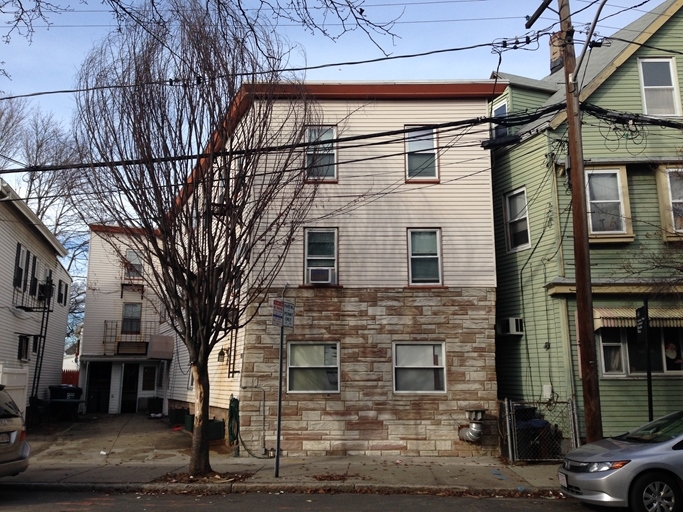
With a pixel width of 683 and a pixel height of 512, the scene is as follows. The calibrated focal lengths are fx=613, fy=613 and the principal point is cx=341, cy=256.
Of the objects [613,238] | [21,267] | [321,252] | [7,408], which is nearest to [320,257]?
[321,252]

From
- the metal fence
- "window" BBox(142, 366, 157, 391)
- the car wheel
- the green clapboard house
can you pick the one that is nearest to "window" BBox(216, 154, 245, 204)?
the green clapboard house

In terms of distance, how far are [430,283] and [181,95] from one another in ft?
22.7

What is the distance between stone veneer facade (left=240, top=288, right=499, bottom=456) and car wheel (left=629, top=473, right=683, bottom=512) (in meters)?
5.58

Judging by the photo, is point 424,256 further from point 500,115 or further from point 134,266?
point 134,266

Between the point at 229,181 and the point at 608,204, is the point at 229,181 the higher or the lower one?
the lower one

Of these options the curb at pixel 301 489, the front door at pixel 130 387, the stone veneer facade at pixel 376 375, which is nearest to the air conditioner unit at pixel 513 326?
the stone veneer facade at pixel 376 375

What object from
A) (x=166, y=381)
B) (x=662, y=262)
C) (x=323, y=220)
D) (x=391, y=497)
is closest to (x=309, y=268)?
(x=323, y=220)

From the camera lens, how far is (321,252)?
565 inches

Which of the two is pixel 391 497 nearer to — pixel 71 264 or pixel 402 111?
pixel 402 111

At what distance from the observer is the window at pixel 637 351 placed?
43.5 feet

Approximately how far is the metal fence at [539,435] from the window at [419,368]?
5.25 ft

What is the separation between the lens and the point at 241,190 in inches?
434

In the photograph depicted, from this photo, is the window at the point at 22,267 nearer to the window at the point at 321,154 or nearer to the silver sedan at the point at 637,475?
the window at the point at 321,154

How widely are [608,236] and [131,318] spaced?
2396 centimetres
